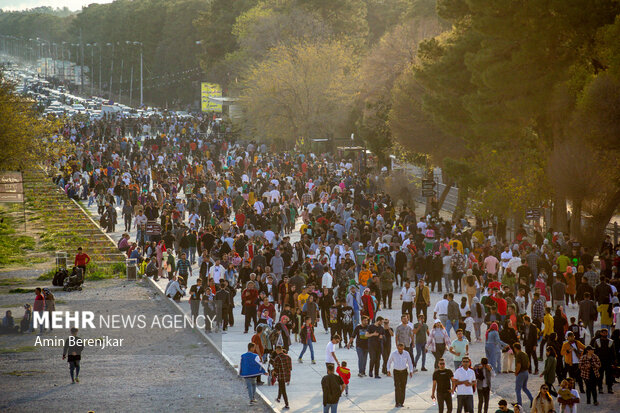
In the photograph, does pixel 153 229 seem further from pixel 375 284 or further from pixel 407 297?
pixel 407 297

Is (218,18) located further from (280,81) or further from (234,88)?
(280,81)

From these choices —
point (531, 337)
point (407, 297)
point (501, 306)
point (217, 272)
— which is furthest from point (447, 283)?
point (531, 337)

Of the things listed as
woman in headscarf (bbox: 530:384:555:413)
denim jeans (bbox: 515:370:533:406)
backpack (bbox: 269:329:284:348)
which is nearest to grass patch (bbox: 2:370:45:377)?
backpack (bbox: 269:329:284:348)

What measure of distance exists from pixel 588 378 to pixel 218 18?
80864 millimetres

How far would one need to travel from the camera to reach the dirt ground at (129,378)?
15.3 metres

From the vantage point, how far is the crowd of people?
49.6ft

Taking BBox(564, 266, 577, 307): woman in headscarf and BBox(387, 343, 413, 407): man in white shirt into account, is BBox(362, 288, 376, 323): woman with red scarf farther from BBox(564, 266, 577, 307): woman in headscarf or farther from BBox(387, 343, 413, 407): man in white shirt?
BBox(564, 266, 577, 307): woman in headscarf

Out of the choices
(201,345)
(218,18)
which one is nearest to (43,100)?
(218,18)

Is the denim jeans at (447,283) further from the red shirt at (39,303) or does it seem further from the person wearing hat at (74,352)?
the person wearing hat at (74,352)

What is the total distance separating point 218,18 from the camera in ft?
302

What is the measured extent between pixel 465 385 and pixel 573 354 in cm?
267

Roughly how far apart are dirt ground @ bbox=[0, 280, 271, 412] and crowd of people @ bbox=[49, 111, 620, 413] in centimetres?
79

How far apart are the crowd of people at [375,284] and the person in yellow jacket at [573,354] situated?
0.02 meters

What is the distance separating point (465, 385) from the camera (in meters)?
13.8
